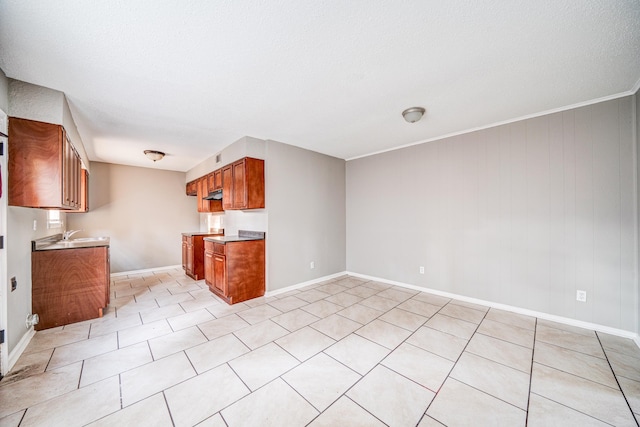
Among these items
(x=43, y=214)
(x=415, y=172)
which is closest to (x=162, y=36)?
(x=43, y=214)

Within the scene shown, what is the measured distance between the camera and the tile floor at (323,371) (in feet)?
5.08

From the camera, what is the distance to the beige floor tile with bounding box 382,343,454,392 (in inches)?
73.4

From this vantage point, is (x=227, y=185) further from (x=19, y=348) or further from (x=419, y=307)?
(x=419, y=307)

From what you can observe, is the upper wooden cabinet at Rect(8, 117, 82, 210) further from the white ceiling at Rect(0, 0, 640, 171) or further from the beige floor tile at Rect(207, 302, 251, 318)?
the beige floor tile at Rect(207, 302, 251, 318)

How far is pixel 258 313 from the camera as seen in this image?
3150mm

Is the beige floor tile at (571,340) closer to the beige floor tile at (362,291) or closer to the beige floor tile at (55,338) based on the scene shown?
the beige floor tile at (362,291)

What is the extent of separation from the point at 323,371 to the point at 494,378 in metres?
1.34

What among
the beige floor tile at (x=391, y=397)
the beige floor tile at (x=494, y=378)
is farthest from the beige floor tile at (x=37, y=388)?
the beige floor tile at (x=494, y=378)

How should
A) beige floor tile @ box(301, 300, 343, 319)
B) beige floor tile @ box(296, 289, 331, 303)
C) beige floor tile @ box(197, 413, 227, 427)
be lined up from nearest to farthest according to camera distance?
1. beige floor tile @ box(197, 413, 227, 427)
2. beige floor tile @ box(301, 300, 343, 319)
3. beige floor tile @ box(296, 289, 331, 303)

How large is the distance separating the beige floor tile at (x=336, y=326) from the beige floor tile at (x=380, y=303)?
0.60 meters

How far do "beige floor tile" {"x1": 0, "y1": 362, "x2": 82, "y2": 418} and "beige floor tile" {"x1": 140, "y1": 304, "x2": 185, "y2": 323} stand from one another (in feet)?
3.25

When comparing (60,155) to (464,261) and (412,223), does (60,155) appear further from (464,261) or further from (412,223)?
(464,261)

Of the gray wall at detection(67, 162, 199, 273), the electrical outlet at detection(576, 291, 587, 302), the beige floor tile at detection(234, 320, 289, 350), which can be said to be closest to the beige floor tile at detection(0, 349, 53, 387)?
the beige floor tile at detection(234, 320, 289, 350)

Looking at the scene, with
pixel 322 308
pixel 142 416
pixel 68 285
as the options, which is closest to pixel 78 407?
pixel 142 416
